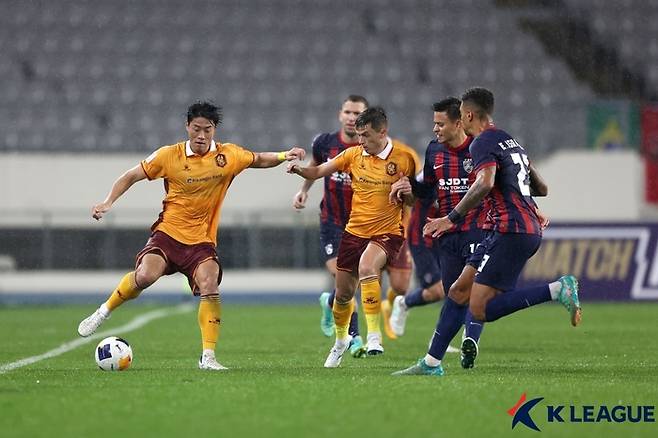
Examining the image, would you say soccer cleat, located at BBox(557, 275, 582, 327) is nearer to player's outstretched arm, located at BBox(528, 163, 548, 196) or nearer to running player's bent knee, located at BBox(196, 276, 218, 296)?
player's outstretched arm, located at BBox(528, 163, 548, 196)

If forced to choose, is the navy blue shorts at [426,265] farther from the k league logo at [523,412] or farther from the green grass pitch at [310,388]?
the k league logo at [523,412]

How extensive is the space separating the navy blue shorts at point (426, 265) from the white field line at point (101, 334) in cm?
336

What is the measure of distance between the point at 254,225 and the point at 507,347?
12.0 meters

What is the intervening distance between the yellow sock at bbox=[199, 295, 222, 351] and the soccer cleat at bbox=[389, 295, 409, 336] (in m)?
3.78

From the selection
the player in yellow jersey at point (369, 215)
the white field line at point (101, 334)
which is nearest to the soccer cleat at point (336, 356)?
the player in yellow jersey at point (369, 215)

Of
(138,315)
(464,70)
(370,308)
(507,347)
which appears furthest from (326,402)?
(464,70)

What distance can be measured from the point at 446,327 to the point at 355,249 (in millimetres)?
1663

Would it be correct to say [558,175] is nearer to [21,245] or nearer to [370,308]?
[21,245]

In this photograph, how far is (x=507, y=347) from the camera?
1185cm

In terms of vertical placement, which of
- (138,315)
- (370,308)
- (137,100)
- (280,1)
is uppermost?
(280,1)

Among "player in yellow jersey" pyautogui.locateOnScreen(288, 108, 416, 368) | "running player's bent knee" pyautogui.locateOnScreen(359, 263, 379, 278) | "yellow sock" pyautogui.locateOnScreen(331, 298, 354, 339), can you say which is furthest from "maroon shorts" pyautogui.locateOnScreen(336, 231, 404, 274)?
"yellow sock" pyautogui.locateOnScreen(331, 298, 354, 339)

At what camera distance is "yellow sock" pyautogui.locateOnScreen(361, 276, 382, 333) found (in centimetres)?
995

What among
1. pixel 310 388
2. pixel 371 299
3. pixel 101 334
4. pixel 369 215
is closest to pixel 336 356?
pixel 371 299

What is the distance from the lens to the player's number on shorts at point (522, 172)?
838 centimetres
